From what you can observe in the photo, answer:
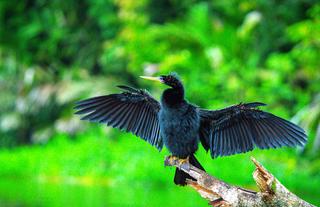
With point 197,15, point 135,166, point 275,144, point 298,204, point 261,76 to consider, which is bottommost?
point 298,204

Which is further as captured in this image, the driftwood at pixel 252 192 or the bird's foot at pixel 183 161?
the bird's foot at pixel 183 161

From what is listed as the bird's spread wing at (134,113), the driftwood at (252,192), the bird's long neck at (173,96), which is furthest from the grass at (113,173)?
the driftwood at (252,192)

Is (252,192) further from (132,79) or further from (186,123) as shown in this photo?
(132,79)

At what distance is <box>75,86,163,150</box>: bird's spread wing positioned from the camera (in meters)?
4.97

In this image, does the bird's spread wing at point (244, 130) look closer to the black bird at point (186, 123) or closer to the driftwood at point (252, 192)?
the black bird at point (186, 123)

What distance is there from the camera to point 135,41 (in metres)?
13.4

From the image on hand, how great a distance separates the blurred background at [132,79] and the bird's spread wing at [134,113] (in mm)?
3498

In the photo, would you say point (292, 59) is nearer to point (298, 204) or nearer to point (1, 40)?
point (1, 40)

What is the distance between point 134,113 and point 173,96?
20.4 inches

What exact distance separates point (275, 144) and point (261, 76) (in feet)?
26.0

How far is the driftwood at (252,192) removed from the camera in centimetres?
388

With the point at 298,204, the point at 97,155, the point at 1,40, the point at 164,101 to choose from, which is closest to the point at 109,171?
the point at 97,155

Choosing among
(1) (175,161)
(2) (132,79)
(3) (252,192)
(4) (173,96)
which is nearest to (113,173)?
(2) (132,79)

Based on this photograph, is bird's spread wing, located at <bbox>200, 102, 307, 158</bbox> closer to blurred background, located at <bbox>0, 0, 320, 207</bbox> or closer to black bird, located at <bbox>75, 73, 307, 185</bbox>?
black bird, located at <bbox>75, 73, 307, 185</bbox>
